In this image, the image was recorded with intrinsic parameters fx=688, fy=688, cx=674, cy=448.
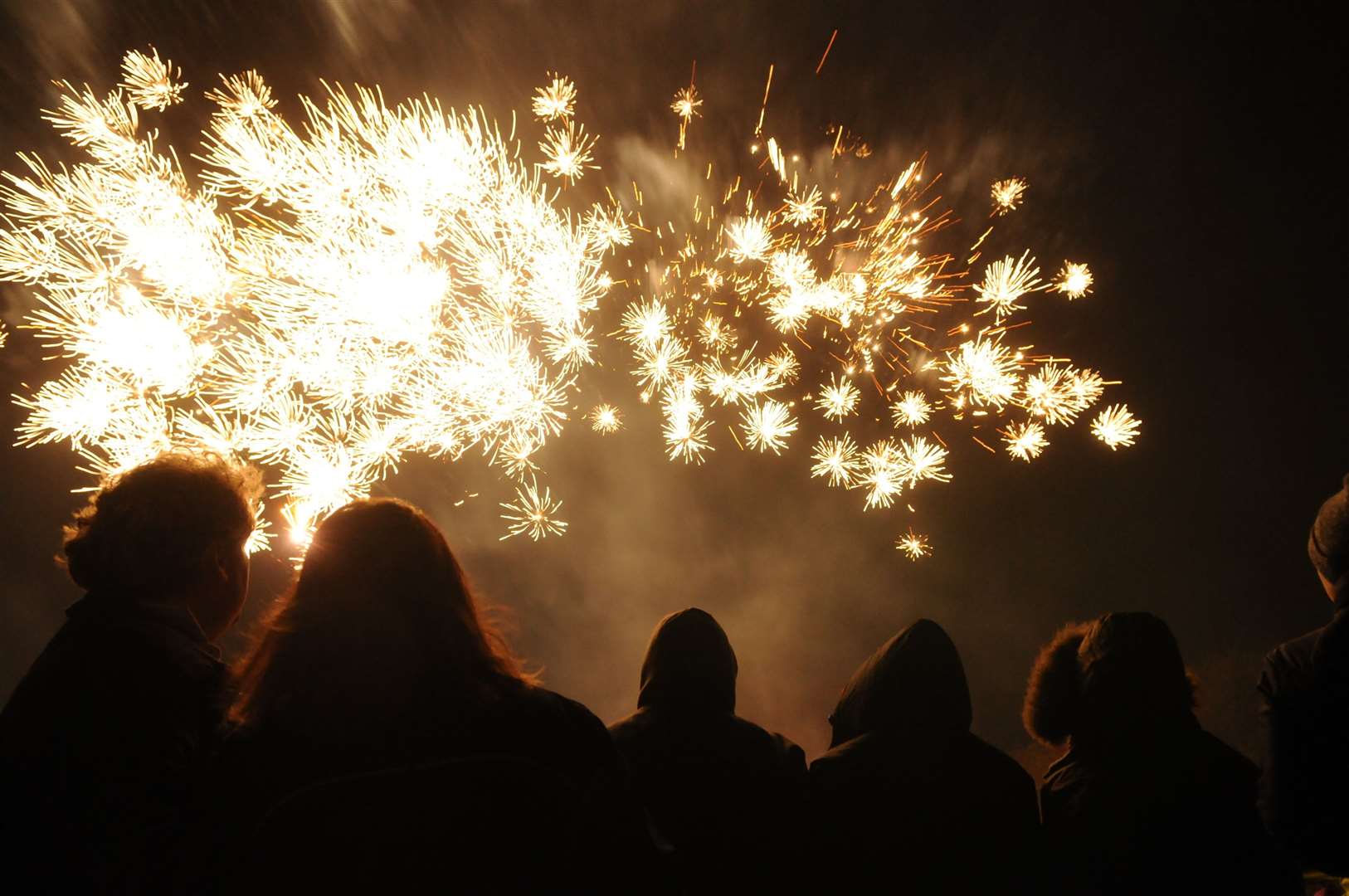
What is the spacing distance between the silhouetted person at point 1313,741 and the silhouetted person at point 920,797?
0.77 m

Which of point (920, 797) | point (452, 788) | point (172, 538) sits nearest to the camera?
point (452, 788)

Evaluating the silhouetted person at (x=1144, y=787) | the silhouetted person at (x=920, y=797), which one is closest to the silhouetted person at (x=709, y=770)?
the silhouetted person at (x=920, y=797)

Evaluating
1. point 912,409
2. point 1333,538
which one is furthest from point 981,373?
point 1333,538

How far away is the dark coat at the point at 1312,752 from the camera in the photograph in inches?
86.0

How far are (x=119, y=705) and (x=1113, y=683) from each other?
121 inches

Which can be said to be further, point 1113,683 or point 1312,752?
point 1113,683

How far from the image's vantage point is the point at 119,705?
166 centimetres

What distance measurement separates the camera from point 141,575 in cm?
195

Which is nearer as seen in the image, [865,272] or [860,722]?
[860,722]

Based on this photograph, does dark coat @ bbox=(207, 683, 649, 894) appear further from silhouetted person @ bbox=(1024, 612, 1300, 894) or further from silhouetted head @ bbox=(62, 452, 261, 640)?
silhouetted person @ bbox=(1024, 612, 1300, 894)

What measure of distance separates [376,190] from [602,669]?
1450 centimetres

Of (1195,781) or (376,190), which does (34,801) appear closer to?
(1195,781)

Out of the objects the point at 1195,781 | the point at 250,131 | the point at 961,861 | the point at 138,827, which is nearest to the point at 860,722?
the point at 961,861

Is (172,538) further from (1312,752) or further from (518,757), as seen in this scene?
(1312,752)
